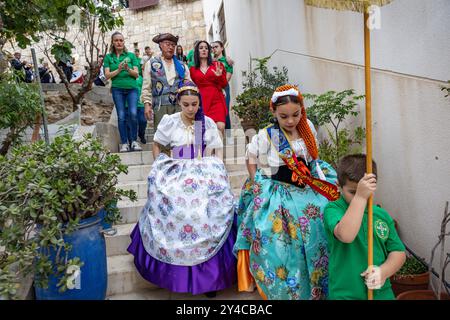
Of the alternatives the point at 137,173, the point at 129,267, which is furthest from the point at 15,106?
the point at 129,267

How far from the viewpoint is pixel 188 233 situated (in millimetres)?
2605

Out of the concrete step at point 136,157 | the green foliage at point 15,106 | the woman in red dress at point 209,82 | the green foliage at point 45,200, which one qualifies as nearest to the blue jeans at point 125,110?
the concrete step at point 136,157

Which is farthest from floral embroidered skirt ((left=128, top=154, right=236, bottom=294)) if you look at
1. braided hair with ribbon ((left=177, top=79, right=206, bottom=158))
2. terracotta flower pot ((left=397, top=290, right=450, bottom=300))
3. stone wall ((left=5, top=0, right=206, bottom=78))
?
stone wall ((left=5, top=0, right=206, bottom=78))

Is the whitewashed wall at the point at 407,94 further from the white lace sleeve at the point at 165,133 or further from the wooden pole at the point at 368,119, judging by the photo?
the white lace sleeve at the point at 165,133

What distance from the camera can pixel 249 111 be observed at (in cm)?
533

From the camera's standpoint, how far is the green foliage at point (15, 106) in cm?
342

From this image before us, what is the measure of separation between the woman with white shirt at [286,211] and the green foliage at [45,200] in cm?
112

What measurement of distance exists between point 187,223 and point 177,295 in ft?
2.14

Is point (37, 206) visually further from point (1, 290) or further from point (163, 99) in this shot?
point (163, 99)

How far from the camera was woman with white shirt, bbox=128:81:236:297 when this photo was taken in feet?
8.44

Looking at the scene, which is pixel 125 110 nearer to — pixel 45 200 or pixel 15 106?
pixel 15 106

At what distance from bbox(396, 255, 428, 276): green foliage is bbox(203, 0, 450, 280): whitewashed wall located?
0.11m
